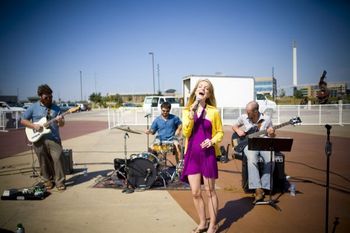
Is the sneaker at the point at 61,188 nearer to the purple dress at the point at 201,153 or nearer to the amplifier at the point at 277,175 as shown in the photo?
the purple dress at the point at 201,153

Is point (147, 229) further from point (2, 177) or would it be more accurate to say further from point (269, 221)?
point (2, 177)

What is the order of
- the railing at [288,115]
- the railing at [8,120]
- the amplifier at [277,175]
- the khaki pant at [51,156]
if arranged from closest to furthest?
the amplifier at [277,175], the khaki pant at [51,156], the railing at [8,120], the railing at [288,115]

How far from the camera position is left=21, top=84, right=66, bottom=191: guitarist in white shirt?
538 cm

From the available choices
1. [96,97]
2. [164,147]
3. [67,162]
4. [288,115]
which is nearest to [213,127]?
[164,147]

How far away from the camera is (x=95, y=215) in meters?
4.27

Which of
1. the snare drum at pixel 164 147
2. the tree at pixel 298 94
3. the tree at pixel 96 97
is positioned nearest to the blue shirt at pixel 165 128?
the snare drum at pixel 164 147

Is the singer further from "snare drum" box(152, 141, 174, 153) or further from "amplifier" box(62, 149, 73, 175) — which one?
"amplifier" box(62, 149, 73, 175)

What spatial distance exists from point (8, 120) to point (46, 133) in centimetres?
1556

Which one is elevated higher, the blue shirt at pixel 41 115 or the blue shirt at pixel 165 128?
the blue shirt at pixel 41 115

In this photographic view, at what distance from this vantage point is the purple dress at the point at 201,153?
3.32m

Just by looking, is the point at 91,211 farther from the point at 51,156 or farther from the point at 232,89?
the point at 232,89

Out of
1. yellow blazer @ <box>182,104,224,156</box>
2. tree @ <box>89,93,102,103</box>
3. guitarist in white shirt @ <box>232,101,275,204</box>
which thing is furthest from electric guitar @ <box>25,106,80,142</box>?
tree @ <box>89,93,102,103</box>

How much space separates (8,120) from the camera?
1823 cm

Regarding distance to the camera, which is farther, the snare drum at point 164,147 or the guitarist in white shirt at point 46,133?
the snare drum at point 164,147
